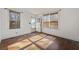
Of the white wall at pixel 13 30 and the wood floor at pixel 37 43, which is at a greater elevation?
the white wall at pixel 13 30

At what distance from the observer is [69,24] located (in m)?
1.75

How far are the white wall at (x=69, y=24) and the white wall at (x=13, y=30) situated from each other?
0.63m

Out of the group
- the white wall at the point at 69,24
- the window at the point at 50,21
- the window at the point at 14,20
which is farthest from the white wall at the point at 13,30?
the white wall at the point at 69,24

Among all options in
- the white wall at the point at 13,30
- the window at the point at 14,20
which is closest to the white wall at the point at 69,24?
the white wall at the point at 13,30

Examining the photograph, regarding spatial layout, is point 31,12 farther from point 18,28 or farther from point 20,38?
point 20,38

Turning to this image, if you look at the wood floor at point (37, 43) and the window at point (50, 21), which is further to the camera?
the window at point (50, 21)

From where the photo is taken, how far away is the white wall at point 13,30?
65.3 inches

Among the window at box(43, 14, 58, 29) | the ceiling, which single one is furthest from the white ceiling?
the window at box(43, 14, 58, 29)

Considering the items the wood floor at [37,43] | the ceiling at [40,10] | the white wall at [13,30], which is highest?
the ceiling at [40,10]

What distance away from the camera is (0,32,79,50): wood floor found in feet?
5.51

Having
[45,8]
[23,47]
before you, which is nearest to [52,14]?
[45,8]

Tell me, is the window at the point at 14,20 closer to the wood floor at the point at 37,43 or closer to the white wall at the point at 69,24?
the wood floor at the point at 37,43

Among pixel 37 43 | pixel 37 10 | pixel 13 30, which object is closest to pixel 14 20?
pixel 13 30

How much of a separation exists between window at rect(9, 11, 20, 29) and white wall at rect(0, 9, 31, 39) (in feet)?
0.21
